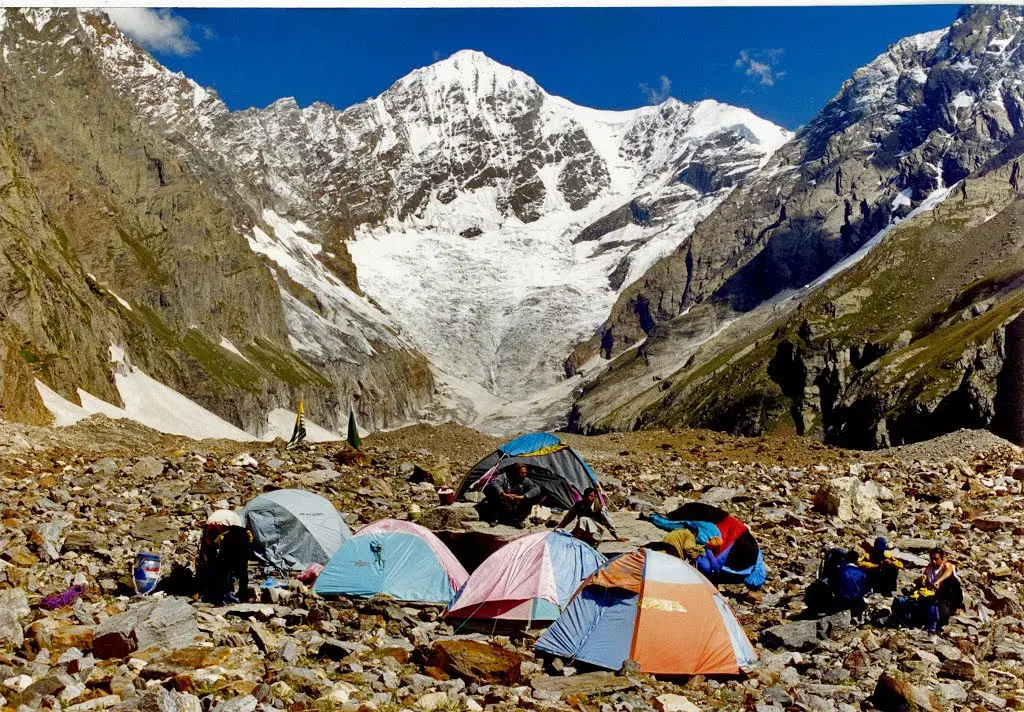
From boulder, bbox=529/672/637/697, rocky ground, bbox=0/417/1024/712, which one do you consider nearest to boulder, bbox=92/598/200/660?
rocky ground, bbox=0/417/1024/712

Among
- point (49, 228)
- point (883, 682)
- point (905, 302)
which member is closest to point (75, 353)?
point (49, 228)

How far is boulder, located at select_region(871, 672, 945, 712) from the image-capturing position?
1165 centimetres

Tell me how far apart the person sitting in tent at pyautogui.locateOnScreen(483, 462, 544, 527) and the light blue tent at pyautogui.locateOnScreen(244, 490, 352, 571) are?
603 centimetres

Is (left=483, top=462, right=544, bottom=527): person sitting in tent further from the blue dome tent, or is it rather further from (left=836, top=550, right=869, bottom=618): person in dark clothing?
(left=836, top=550, right=869, bottom=618): person in dark clothing

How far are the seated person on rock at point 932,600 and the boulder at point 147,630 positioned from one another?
12.2m

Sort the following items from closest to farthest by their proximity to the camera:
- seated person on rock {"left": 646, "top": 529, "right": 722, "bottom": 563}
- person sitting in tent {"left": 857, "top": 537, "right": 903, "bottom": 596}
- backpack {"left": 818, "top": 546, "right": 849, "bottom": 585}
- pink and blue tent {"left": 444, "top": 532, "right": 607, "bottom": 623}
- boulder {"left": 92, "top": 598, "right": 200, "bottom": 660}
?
boulder {"left": 92, "top": 598, "right": 200, "bottom": 660} < pink and blue tent {"left": 444, "top": 532, "right": 607, "bottom": 623} < backpack {"left": 818, "top": 546, "right": 849, "bottom": 585} < person sitting in tent {"left": 857, "top": 537, "right": 903, "bottom": 596} < seated person on rock {"left": 646, "top": 529, "right": 722, "bottom": 563}

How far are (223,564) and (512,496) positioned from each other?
35.8ft

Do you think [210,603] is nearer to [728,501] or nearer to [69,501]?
[69,501]

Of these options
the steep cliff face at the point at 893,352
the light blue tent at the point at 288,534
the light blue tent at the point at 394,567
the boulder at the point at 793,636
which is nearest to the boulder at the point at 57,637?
the light blue tent at the point at 394,567

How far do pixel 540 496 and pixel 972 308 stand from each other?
9656 cm

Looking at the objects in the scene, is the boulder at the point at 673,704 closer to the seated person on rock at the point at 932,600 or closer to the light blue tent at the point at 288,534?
the seated person on rock at the point at 932,600

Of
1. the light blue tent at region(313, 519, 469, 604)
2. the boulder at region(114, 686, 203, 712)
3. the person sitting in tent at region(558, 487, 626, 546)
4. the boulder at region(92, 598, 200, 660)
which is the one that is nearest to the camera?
the boulder at region(114, 686, 203, 712)

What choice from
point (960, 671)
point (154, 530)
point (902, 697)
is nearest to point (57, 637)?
point (154, 530)

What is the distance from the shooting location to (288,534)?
20984 mm
